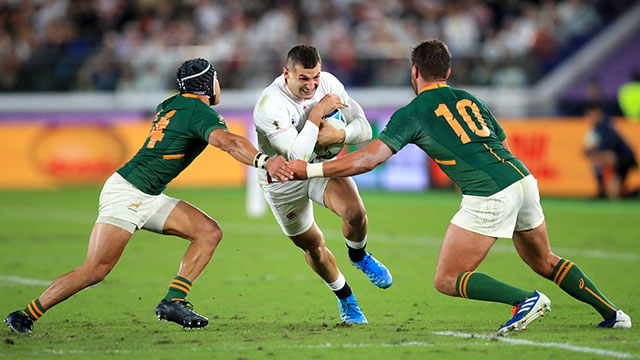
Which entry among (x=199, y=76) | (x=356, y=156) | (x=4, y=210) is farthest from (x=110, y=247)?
(x=4, y=210)

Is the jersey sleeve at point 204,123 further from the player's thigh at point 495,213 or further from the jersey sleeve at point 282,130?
the player's thigh at point 495,213

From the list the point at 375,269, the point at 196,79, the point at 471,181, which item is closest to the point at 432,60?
the point at 471,181

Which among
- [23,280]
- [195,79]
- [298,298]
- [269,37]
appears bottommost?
[23,280]

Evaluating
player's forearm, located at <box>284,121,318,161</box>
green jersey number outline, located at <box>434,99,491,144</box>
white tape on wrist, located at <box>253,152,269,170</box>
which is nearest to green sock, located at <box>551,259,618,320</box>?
green jersey number outline, located at <box>434,99,491,144</box>

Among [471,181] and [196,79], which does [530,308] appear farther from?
[196,79]

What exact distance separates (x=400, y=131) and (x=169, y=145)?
190cm

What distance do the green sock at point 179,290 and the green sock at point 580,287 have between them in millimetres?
2891

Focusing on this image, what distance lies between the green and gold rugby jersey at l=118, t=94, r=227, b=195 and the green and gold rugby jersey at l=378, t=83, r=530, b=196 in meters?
1.51

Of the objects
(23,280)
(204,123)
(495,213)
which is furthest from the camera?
(23,280)

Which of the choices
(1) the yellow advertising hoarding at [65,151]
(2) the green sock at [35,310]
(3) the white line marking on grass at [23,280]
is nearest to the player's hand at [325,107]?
(2) the green sock at [35,310]

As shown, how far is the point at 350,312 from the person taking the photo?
7.83 m

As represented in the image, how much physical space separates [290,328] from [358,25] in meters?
20.2

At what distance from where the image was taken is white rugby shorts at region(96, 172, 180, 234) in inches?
283

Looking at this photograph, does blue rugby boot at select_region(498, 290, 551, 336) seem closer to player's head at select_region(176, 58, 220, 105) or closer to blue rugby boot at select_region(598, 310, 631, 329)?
blue rugby boot at select_region(598, 310, 631, 329)
